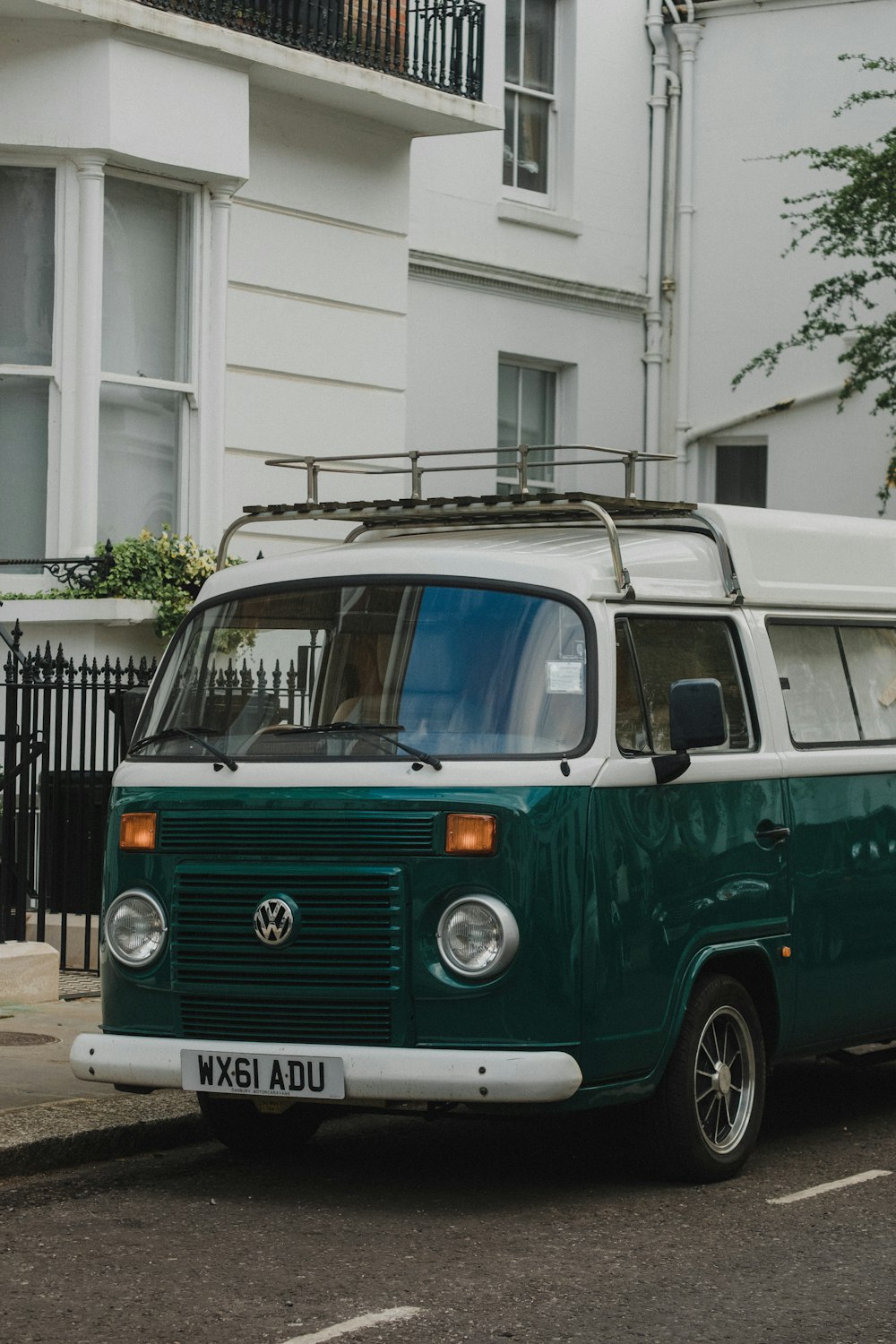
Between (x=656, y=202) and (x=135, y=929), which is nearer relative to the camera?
(x=135, y=929)

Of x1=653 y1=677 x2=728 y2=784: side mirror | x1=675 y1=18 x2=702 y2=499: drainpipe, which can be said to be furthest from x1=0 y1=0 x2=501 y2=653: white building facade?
x1=653 y1=677 x2=728 y2=784: side mirror

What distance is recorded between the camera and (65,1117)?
7.92 metres

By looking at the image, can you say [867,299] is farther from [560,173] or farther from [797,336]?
[560,173]

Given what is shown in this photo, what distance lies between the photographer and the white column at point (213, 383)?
14789 mm

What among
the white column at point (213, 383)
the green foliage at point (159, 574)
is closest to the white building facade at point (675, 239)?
the white column at point (213, 383)

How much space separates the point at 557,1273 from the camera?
20.1 ft

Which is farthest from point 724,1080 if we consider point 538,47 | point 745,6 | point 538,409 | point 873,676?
point 745,6

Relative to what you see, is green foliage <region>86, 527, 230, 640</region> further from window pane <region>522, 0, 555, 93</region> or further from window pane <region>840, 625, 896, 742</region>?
window pane <region>522, 0, 555, 93</region>

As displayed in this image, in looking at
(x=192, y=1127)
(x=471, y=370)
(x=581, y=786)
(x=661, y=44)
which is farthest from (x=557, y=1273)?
(x=661, y=44)

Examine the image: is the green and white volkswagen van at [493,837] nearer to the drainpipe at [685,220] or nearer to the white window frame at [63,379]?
the white window frame at [63,379]

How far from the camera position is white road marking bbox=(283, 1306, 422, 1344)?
5422 millimetres

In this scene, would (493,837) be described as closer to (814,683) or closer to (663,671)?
(663,671)

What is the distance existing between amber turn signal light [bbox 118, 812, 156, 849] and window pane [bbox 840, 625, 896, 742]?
295cm

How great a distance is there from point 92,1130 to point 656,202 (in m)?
15.2
